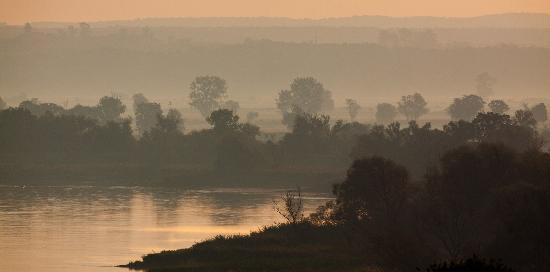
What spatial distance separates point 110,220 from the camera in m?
124

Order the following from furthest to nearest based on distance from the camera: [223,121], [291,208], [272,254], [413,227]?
[223,121] → [291,208] → [413,227] → [272,254]

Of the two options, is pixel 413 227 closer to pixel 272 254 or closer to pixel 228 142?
pixel 272 254

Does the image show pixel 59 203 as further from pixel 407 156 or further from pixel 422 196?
pixel 422 196

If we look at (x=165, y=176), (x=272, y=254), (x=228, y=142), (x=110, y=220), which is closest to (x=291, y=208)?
(x=272, y=254)

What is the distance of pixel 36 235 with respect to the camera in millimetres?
110750

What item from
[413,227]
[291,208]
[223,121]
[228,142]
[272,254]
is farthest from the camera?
[223,121]

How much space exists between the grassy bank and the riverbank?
5994 cm

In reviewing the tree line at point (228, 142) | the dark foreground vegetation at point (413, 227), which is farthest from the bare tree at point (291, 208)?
the tree line at point (228, 142)

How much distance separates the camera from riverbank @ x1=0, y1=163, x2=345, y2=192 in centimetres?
16288

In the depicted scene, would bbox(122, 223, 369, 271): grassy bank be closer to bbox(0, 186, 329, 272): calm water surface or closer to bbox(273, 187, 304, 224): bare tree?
bbox(273, 187, 304, 224): bare tree

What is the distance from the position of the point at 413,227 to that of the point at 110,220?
124 ft

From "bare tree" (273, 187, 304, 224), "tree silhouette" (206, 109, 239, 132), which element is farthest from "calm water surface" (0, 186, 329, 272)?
"tree silhouette" (206, 109, 239, 132)

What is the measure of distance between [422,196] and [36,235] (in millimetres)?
30043

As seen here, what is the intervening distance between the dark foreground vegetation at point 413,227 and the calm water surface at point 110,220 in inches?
300
